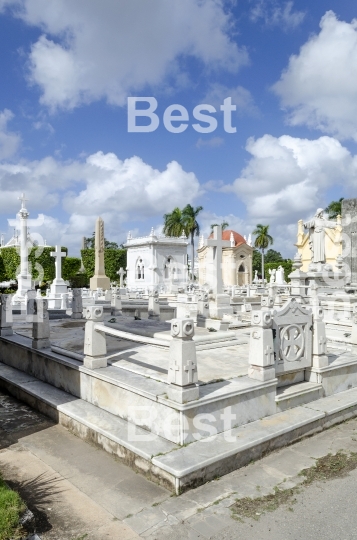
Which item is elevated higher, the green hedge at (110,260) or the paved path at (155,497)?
the green hedge at (110,260)

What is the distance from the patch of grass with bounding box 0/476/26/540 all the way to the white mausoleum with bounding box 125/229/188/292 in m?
37.4

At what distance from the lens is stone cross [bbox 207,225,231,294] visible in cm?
1404

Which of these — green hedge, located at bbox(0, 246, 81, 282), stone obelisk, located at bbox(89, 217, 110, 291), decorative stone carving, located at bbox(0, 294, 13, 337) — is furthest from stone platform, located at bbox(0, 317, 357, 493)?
green hedge, located at bbox(0, 246, 81, 282)

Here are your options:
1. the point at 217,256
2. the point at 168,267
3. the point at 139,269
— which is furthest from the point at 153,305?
the point at 139,269

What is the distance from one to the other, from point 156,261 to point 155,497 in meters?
38.3

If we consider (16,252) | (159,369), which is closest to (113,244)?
(16,252)

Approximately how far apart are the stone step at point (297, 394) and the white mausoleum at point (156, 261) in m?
34.8

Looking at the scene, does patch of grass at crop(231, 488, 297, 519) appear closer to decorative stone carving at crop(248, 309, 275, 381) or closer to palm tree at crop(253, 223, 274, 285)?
decorative stone carving at crop(248, 309, 275, 381)

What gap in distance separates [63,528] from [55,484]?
31.1 inches

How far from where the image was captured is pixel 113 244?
85.4 m

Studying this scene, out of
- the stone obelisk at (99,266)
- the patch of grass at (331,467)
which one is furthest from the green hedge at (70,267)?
the patch of grass at (331,467)

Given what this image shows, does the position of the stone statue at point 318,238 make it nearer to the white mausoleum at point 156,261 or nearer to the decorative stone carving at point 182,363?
the decorative stone carving at point 182,363

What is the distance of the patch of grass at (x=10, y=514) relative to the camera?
9.71 ft

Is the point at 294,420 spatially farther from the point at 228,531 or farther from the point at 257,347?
the point at 228,531
